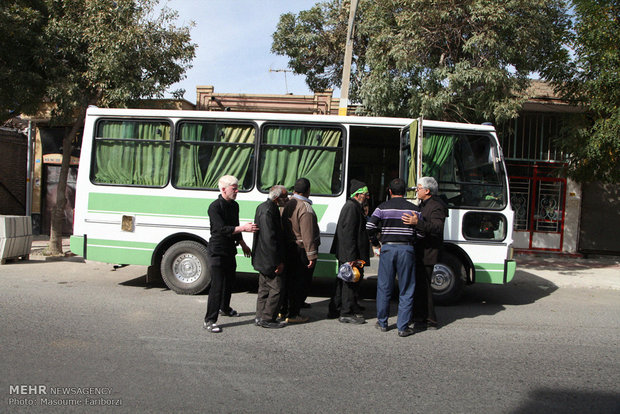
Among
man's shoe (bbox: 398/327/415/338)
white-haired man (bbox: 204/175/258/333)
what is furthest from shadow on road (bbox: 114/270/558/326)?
man's shoe (bbox: 398/327/415/338)

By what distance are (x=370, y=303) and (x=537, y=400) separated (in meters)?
3.67

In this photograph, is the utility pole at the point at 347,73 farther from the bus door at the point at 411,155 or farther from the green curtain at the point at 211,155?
the green curtain at the point at 211,155

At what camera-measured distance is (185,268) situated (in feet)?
24.2

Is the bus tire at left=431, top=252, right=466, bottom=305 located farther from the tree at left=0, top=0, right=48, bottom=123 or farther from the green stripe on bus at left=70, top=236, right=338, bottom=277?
the tree at left=0, top=0, right=48, bottom=123

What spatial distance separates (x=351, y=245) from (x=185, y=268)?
121 inches

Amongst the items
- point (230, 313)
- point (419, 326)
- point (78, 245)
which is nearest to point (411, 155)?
point (419, 326)

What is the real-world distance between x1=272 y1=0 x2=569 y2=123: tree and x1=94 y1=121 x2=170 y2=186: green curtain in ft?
16.9

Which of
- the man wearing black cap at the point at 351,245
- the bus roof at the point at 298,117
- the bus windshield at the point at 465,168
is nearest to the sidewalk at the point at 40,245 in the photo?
the bus roof at the point at 298,117

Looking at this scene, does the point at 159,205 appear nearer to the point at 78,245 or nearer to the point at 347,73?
the point at 78,245

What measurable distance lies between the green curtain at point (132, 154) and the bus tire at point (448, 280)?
4.61 metres

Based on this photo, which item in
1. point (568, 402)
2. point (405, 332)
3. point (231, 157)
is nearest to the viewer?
point (568, 402)

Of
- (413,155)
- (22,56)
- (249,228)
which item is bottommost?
(249,228)

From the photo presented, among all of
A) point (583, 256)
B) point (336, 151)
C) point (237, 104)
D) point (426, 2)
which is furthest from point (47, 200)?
point (583, 256)

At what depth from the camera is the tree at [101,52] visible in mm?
9969
